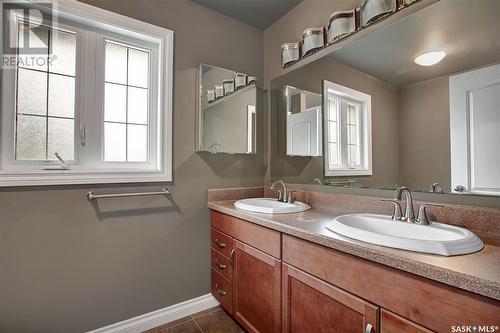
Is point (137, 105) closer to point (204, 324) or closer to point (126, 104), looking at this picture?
point (126, 104)

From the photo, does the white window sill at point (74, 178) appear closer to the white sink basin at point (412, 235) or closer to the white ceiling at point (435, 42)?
the white sink basin at point (412, 235)

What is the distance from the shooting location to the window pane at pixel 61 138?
1.43 meters

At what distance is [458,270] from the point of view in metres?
0.62

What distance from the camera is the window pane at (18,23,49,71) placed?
137 cm

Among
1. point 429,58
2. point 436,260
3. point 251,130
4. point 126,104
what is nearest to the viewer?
point 436,260

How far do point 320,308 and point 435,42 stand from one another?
136 cm

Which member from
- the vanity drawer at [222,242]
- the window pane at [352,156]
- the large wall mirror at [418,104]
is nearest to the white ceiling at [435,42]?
the large wall mirror at [418,104]

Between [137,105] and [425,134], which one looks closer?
[425,134]

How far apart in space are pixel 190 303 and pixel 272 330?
0.82 meters

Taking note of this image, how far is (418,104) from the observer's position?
1.20m

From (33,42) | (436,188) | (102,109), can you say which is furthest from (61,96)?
(436,188)

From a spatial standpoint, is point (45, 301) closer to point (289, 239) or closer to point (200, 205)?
point (200, 205)

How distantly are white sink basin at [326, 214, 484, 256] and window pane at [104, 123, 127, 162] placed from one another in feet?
4.80

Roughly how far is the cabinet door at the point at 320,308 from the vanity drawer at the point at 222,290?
56 centimetres
